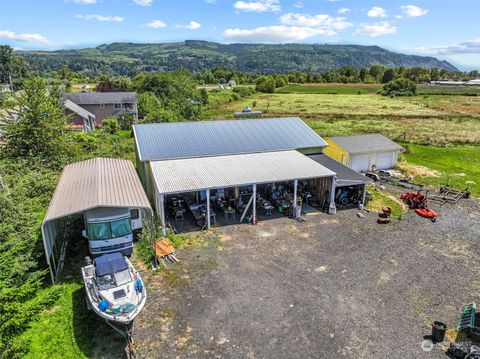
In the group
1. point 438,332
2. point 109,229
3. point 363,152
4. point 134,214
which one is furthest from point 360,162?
point 109,229

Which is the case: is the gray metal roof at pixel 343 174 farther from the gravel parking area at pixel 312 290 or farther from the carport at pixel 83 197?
A: the carport at pixel 83 197

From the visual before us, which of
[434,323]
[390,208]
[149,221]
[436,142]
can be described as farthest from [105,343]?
[436,142]

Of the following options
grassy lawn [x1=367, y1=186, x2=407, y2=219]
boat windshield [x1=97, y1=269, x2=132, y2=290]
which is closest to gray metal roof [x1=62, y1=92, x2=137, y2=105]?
grassy lawn [x1=367, y1=186, x2=407, y2=219]

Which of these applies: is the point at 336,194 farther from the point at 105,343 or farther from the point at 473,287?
the point at 105,343

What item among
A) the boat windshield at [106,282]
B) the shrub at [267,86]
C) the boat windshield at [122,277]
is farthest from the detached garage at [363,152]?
the shrub at [267,86]

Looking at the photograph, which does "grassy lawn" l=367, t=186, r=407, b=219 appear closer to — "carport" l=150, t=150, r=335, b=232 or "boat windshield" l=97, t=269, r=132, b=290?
"carport" l=150, t=150, r=335, b=232

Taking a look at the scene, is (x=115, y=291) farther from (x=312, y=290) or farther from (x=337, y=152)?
(x=337, y=152)
